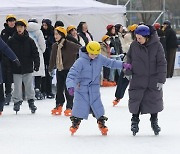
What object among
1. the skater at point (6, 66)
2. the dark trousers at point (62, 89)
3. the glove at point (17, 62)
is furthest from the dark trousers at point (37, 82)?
the glove at point (17, 62)

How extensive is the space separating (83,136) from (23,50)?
2957 mm

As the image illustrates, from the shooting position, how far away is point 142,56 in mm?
8773

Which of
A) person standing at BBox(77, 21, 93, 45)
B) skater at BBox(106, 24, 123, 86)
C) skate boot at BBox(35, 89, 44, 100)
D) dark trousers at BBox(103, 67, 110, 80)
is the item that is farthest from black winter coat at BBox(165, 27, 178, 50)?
skate boot at BBox(35, 89, 44, 100)

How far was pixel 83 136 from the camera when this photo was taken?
355 inches

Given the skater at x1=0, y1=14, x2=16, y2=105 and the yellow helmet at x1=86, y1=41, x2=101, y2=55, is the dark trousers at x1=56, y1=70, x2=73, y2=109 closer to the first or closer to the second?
the skater at x1=0, y1=14, x2=16, y2=105

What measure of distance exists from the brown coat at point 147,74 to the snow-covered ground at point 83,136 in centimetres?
43

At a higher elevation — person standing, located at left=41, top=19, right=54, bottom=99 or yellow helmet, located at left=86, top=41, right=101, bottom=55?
yellow helmet, located at left=86, top=41, right=101, bottom=55

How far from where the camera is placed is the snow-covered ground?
7.95 metres

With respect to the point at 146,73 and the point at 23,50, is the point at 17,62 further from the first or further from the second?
the point at 146,73

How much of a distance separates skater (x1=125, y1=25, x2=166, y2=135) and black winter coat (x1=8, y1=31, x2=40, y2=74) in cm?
296

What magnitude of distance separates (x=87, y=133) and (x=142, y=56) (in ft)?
4.51

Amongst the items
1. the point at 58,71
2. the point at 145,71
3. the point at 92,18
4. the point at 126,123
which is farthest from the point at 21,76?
the point at 92,18

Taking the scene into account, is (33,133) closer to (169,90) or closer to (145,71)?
(145,71)

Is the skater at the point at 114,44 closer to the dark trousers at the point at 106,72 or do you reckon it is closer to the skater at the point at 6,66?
the dark trousers at the point at 106,72
